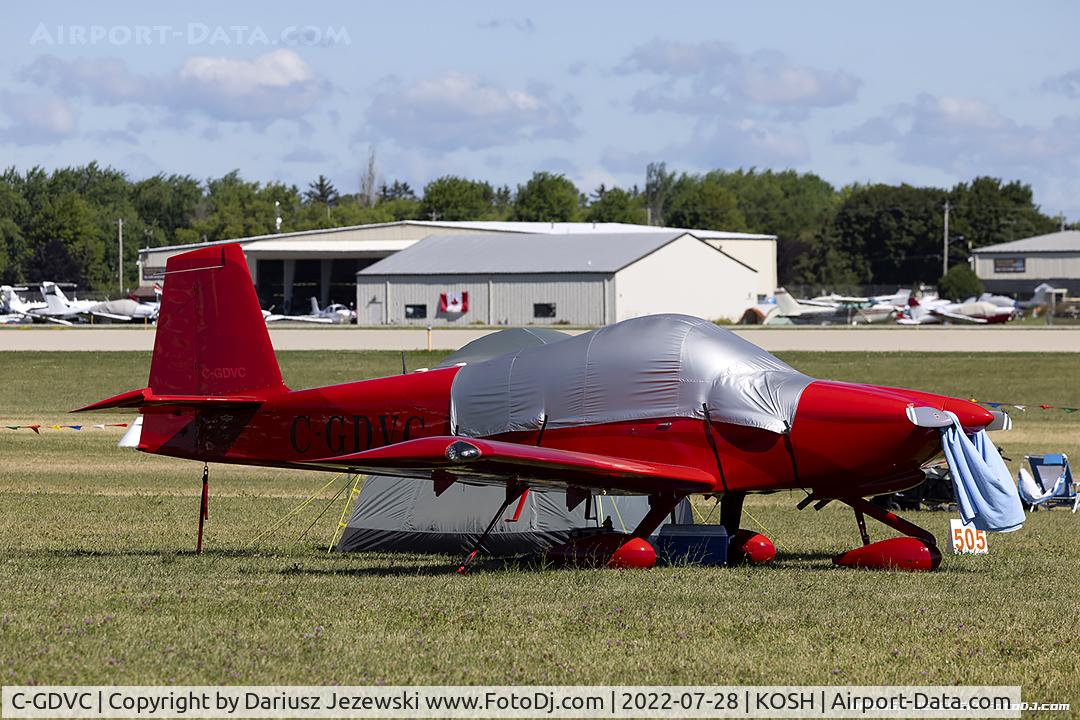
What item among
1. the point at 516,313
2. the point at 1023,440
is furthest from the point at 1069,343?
the point at 516,313

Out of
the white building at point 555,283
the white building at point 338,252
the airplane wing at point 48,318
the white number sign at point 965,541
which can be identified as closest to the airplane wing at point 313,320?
the white building at point 555,283

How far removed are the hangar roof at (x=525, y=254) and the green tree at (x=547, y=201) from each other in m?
64.9

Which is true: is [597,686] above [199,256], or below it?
below

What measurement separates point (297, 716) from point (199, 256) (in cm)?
723

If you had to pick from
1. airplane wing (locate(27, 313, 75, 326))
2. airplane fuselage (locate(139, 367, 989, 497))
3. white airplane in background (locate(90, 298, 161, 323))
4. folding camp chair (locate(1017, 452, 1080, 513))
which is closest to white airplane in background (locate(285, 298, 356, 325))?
white airplane in background (locate(90, 298, 161, 323))

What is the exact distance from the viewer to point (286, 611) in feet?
27.4

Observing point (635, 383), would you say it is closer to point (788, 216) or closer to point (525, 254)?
point (525, 254)

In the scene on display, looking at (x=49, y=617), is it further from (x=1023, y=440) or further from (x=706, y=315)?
(x=706, y=315)

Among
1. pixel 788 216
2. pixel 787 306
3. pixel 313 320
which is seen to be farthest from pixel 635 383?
pixel 788 216

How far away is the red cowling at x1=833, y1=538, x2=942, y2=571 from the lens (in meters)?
10.8

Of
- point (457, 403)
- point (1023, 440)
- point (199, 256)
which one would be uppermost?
point (199, 256)

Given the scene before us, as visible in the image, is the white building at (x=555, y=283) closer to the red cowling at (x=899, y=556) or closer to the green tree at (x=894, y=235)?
the green tree at (x=894, y=235)

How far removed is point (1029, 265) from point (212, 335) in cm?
10491

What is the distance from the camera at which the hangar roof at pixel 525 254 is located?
245ft
